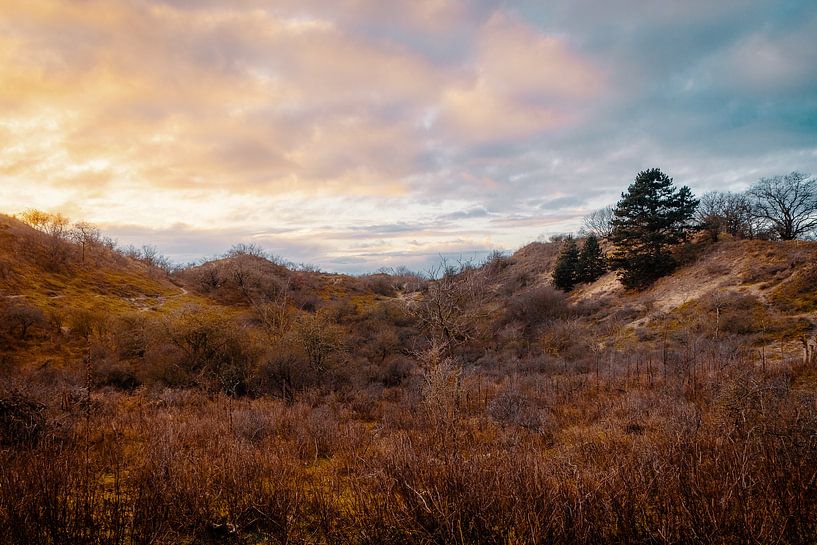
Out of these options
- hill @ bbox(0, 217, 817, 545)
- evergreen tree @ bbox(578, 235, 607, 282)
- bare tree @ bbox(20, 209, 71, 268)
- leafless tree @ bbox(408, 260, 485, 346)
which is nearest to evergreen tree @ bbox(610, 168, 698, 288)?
hill @ bbox(0, 217, 817, 545)

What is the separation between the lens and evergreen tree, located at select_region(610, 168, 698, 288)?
101ft

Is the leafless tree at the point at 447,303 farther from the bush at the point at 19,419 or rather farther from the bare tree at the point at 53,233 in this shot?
the bare tree at the point at 53,233

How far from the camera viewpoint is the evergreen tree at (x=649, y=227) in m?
30.8

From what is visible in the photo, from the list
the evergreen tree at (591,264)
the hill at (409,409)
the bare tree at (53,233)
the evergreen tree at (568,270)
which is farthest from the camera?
the evergreen tree at (568,270)

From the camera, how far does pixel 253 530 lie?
369cm

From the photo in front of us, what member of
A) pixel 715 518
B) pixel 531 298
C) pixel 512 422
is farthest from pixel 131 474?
pixel 531 298

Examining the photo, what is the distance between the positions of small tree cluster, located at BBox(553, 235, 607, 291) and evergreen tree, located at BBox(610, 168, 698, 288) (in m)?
5.68

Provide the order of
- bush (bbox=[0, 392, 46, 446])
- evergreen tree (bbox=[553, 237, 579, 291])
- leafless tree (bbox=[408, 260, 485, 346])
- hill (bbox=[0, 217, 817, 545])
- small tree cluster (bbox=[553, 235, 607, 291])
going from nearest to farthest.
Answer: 1. hill (bbox=[0, 217, 817, 545])
2. bush (bbox=[0, 392, 46, 446])
3. leafless tree (bbox=[408, 260, 485, 346])
4. small tree cluster (bbox=[553, 235, 607, 291])
5. evergreen tree (bbox=[553, 237, 579, 291])

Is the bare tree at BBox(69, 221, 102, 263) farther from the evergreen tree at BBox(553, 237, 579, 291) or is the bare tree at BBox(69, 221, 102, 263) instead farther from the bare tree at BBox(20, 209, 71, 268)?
the evergreen tree at BBox(553, 237, 579, 291)

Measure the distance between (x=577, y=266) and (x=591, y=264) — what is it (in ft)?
4.68

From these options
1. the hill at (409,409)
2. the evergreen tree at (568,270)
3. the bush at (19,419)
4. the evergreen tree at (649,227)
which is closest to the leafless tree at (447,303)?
the hill at (409,409)

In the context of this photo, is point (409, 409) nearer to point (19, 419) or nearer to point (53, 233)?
point (19, 419)

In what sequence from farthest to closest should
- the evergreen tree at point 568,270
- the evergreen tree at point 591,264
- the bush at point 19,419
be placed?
the evergreen tree at point 568,270
the evergreen tree at point 591,264
the bush at point 19,419

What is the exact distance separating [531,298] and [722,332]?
14.3 metres
